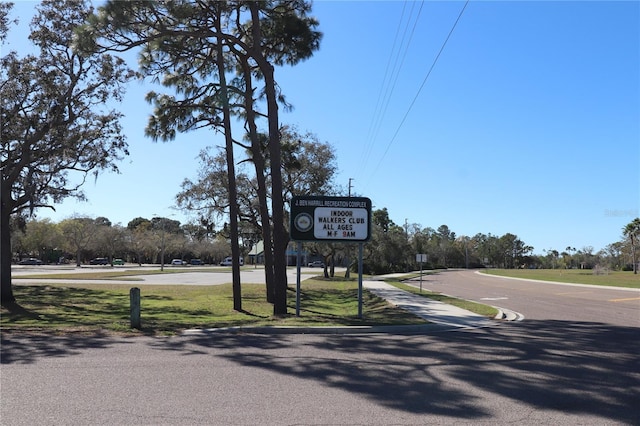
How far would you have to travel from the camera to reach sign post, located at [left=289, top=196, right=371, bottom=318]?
616 inches

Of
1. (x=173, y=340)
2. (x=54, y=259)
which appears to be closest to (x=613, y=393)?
(x=173, y=340)

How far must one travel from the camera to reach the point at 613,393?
20.8ft

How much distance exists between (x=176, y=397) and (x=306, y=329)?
20.6 feet

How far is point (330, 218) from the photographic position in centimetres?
1574

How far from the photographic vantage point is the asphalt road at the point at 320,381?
5.41 metres

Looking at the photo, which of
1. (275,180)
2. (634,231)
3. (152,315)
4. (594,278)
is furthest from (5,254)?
(634,231)

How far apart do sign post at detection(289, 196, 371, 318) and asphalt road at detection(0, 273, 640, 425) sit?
517 cm

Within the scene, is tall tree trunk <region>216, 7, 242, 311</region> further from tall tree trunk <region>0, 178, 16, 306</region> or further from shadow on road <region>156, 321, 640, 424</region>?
tall tree trunk <region>0, 178, 16, 306</region>

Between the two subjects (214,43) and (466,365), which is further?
(214,43)

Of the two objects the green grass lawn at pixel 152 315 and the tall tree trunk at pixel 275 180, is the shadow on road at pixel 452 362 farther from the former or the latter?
the tall tree trunk at pixel 275 180

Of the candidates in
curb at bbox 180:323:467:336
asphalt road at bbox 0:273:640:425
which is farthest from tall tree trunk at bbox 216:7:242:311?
asphalt road at bbox 0:273:640:425

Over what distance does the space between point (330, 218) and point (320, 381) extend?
9.09 metres

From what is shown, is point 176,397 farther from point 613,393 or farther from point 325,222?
point 325,222

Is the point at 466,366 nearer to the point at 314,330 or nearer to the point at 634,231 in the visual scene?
the point at 314,330
